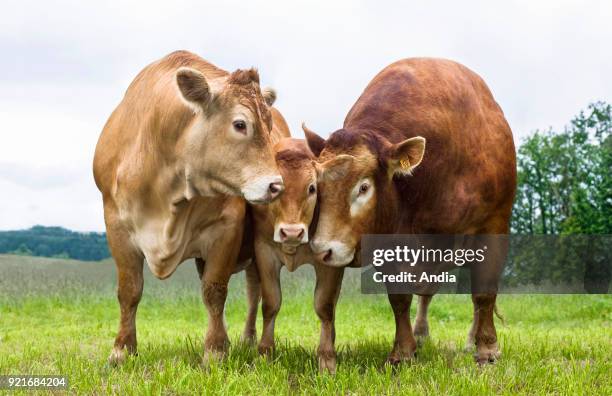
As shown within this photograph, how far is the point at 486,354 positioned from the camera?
7.34 m

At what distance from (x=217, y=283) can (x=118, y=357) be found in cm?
121

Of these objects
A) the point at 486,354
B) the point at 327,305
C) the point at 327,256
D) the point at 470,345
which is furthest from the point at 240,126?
the point at 470,345

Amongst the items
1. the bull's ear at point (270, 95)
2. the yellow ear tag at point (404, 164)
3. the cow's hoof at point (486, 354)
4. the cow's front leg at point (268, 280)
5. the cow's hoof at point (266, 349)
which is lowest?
the cow's hoof at point (266, 349)

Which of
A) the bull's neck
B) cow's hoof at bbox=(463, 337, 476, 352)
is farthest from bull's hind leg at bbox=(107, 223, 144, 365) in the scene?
cow's hoof at bbox=(463, 337, 476, 352)

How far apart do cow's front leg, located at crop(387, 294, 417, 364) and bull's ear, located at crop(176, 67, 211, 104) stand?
8.78 feet

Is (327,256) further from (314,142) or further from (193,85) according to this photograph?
(193,85)

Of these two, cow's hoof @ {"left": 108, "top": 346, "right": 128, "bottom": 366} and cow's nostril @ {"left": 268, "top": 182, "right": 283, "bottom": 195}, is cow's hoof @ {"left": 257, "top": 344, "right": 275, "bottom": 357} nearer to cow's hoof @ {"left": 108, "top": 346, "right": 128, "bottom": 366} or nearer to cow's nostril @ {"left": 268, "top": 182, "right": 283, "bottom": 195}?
cow's hoof @ {"left": 108, "top": 346, "right": 128, "bottom": 366}

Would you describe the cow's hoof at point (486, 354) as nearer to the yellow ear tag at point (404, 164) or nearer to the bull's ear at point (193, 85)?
the yellow ear tag at point (404, 164)

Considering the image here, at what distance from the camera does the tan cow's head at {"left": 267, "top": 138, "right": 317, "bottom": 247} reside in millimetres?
5629

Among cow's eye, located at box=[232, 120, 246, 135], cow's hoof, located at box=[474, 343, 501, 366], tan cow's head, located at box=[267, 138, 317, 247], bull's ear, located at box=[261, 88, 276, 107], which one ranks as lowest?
cow's hoof, located at box=[474, 343, 501, 366]

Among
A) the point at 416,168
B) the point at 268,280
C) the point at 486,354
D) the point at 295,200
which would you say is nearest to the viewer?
the point at 295,200

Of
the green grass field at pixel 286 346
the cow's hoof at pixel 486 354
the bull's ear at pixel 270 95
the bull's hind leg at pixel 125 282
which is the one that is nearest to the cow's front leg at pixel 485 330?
the cow's hoof at pixel 486 354

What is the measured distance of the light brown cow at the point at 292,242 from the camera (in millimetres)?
5699

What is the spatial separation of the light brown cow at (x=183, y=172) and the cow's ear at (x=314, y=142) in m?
0.49
